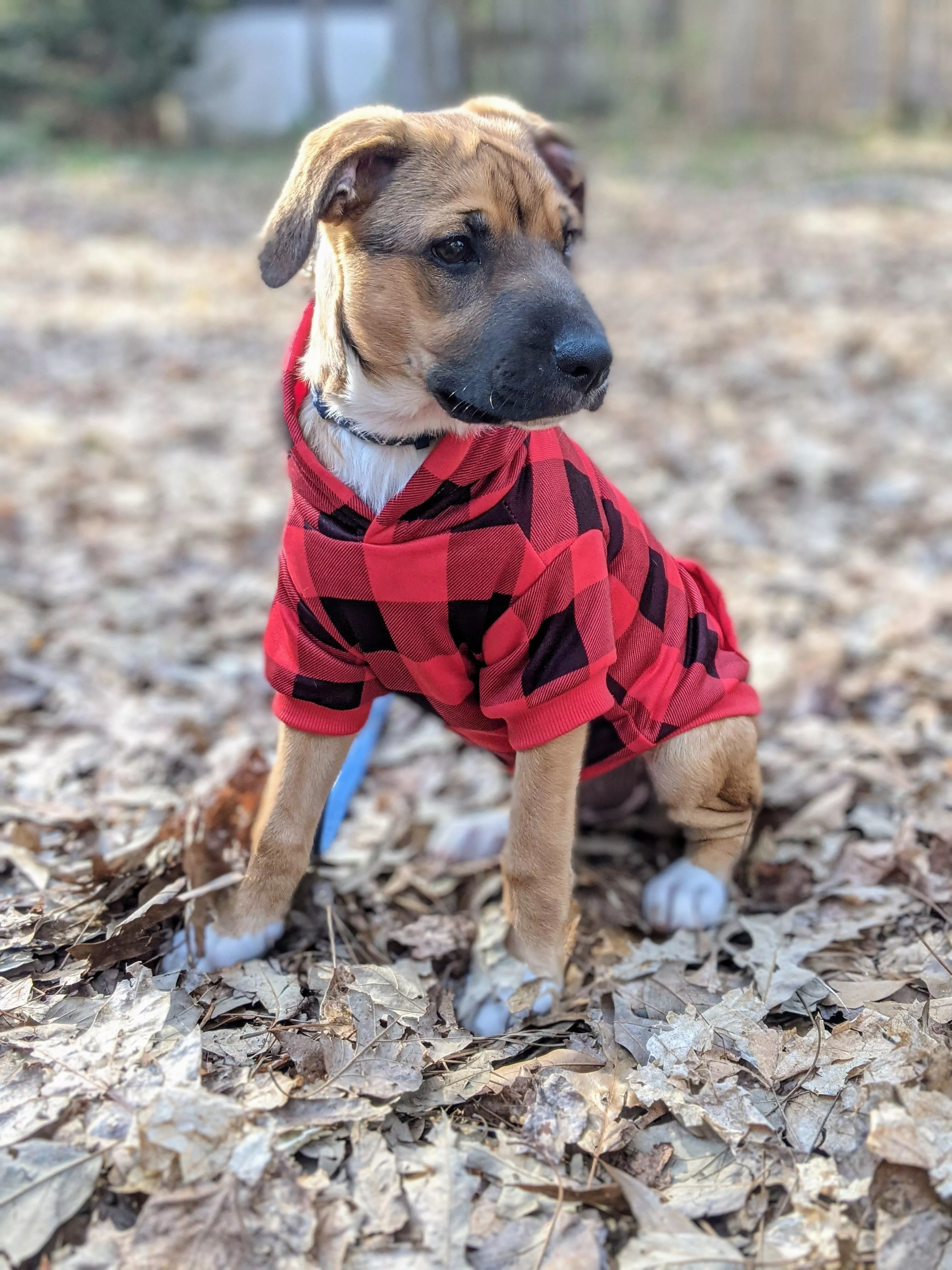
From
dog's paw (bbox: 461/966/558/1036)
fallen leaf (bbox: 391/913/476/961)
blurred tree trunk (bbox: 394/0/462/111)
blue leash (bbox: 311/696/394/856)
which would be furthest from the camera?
blurred tree trunk (bbox: 394/0/462/111)

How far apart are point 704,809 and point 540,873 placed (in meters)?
0.57

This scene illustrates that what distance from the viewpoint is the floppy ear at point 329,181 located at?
2.38 m

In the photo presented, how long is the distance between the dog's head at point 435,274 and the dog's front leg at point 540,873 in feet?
2.60

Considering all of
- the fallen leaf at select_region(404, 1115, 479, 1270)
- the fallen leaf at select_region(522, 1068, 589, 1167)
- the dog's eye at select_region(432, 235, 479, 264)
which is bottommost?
the fallen leaf at select_region(522, 1068, 589, 1167)

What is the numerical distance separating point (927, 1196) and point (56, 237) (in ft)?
39.0

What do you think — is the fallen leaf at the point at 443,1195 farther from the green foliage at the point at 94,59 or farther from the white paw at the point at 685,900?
the green foliage at the point at 94,59

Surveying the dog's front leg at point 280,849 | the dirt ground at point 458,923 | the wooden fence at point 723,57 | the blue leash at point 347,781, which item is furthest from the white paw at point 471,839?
the wooden fence at point 723,57

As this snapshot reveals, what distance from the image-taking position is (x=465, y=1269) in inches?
71.0

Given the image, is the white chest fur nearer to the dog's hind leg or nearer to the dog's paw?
the dog's hind leg

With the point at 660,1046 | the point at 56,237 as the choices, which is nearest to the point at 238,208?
the point at 56,237

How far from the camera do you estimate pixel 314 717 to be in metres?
2.64

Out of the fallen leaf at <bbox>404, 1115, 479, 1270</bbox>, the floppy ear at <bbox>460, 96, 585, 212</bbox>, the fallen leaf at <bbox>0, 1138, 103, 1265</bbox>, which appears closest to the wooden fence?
the floppy ear at <bbox>460, 96, 585, 212</bbox>

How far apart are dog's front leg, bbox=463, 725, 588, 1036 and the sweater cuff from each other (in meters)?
0.05

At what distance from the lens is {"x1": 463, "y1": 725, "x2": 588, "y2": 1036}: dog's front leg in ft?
8.38
